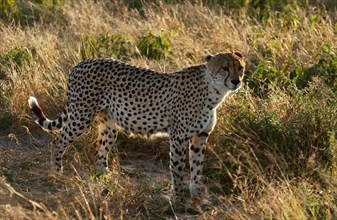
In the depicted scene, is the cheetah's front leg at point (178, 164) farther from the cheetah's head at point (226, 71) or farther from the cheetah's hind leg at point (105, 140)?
the cheetah's hind leg at point (105, 140)

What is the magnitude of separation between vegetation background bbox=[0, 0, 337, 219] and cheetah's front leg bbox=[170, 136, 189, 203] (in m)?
0.13

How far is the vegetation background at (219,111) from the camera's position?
17.3 feet

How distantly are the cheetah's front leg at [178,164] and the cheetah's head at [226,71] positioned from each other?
466mm

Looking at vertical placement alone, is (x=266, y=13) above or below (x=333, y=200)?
below

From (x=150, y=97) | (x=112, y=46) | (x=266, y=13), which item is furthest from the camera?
(x=266, y=13)

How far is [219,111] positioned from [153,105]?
66cm

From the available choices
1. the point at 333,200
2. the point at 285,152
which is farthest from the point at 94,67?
the point at 333,200

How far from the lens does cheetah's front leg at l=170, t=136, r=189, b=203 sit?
5.82 meters

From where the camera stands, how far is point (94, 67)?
617 centimetres

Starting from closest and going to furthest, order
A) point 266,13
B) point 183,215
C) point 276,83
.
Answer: point 183,215 < point 276,83 < point 266,13

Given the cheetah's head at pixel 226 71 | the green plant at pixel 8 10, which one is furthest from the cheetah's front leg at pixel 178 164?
the green plant at pixel 8 10

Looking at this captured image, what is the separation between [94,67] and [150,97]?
18.5 inches

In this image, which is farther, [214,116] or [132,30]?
[132,30]

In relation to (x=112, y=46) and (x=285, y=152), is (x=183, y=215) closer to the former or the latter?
(x=285, y=152)
